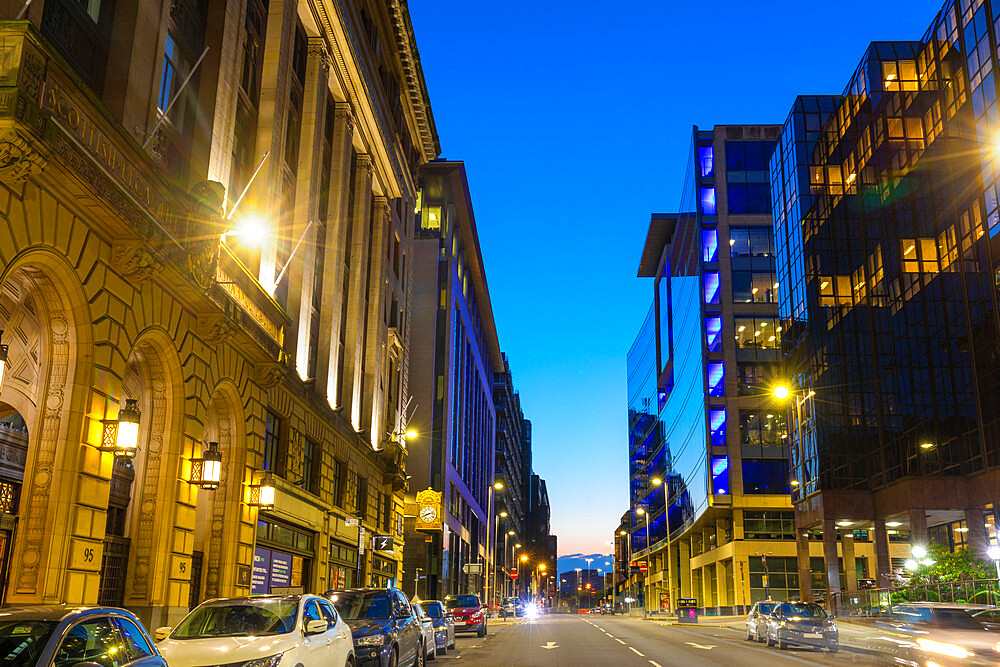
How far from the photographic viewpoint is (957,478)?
158 feet

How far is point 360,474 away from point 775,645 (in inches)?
692

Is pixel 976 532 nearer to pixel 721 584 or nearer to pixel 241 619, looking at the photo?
pixel 721 584

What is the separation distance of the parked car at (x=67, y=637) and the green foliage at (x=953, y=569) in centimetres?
3887

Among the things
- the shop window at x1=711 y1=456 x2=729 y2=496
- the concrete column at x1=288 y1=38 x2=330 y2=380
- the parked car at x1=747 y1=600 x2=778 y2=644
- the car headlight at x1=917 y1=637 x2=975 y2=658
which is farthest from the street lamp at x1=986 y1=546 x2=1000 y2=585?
the shop window at x1=711 y1=456 x2=729 y2=496

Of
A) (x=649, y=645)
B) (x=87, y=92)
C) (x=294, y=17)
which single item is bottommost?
(x=649, y=645)

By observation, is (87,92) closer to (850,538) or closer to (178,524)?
(178,524)

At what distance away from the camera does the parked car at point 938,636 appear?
1345 cm

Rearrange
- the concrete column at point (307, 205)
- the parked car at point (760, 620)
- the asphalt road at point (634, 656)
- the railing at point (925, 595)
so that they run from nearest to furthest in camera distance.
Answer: the asphalt road at point (634, 656) < the concrete column at point (307, 205) < the parked car at point (760, 620) < the railing at point (925, 595)

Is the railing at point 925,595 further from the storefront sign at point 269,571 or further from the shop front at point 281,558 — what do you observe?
the storefront sign at point 269,571

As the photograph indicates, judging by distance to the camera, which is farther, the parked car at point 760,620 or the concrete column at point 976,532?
the concrete column at point 976,532

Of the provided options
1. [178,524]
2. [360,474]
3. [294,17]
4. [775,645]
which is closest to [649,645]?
[775,645]

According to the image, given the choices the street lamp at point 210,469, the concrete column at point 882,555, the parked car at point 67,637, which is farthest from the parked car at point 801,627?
the parked car at point 67,637

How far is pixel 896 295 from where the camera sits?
54.5 meters

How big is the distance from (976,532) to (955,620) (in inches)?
1305
